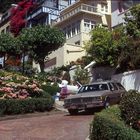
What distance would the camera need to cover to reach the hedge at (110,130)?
9781 mm

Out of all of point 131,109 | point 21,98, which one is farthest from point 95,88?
point 131,109

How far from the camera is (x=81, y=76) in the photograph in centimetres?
3812

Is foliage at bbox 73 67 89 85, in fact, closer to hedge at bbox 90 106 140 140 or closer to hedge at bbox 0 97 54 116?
hedge at bbox 0 97 54 116

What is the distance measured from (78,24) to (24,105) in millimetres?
30541

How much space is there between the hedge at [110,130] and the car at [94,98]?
→ 32.6 ft

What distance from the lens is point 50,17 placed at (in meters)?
64.4

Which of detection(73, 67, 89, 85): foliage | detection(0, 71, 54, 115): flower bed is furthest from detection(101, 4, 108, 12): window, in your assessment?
detection(0, 71, 54, 115): flower bed

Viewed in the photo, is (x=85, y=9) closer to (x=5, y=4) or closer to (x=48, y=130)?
(x=5, y=4)

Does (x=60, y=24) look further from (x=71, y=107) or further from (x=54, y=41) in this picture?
(x=71, y=107)

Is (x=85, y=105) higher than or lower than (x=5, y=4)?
lower

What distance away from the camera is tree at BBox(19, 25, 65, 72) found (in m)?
39.4

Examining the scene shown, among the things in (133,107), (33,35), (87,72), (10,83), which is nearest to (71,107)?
(10,83)

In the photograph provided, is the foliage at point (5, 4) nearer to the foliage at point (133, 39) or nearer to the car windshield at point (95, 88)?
the foliage at point (133, 39)

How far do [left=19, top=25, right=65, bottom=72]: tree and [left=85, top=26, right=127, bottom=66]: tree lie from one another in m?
4.09
